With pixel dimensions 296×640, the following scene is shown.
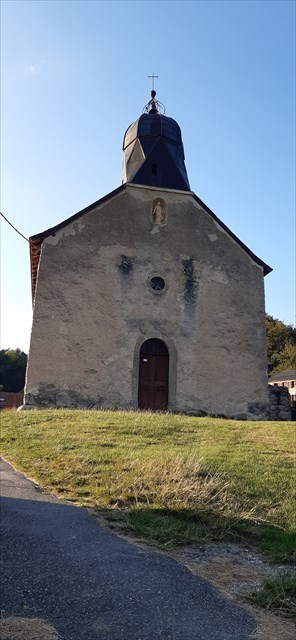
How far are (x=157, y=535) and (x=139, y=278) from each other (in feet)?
38.2

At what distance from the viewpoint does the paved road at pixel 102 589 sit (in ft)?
9.61

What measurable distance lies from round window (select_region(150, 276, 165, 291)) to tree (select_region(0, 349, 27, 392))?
41968 mm


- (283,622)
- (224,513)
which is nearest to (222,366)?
(224,513)

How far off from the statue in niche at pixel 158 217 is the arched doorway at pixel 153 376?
154 inches

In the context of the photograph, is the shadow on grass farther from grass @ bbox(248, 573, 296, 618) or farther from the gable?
the gable

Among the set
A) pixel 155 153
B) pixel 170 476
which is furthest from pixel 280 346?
pixel 170 476

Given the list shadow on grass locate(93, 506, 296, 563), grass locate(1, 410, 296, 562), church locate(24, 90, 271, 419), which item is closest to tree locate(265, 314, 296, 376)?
church locate(24, 90, 271, 419)

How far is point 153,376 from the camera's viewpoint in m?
15.7

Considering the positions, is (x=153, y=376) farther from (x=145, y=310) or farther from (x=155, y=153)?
(x=155, y=153)

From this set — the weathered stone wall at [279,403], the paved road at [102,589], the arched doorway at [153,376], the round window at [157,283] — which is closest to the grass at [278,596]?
the paved road at [102,589]

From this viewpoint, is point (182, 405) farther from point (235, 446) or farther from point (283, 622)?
point (283, 622)

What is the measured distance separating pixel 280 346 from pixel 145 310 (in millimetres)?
34002

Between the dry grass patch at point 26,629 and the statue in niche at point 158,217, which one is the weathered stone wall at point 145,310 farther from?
the dry grass patch at point 26,629

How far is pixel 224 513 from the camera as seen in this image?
541cm
